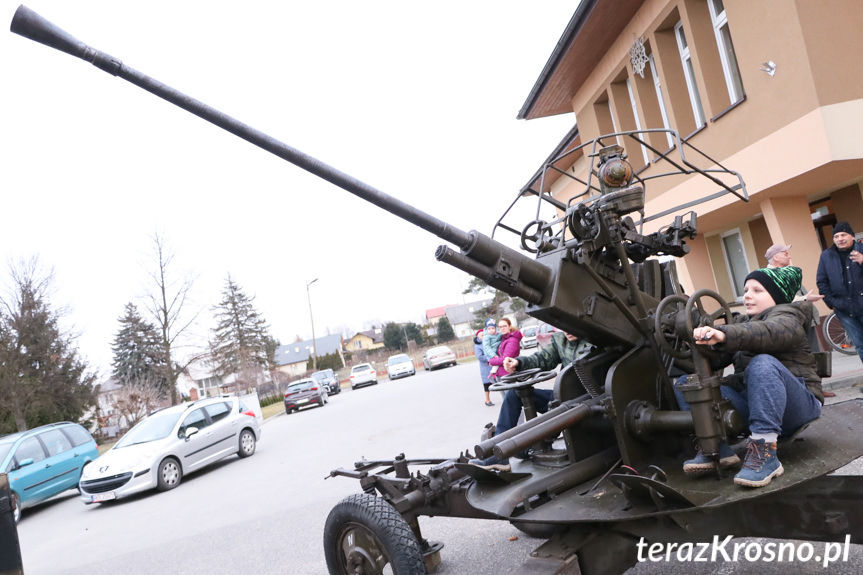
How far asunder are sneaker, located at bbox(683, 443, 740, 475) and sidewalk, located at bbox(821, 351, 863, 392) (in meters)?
4.26

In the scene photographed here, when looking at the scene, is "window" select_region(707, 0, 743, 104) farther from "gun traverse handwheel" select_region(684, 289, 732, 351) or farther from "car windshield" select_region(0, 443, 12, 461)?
"car windshield" select_region(0, 443, 12, 461)

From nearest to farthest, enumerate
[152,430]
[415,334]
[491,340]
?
[491,340] < [152,430] < [415,334]

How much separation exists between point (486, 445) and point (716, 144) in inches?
384

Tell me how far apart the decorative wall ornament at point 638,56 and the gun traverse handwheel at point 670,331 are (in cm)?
1119

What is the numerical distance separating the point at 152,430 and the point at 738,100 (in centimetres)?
1250

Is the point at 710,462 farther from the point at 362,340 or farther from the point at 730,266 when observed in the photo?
the point at 362,340

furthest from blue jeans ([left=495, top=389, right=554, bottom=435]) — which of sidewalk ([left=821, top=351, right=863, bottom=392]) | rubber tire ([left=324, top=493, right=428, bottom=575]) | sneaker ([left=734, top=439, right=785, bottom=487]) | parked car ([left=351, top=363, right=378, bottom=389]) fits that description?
parked car ([left=351, top=363, right=378, bottom=389])

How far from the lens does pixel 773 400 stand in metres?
3.04

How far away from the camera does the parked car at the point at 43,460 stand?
Answer: 11852 millimetres

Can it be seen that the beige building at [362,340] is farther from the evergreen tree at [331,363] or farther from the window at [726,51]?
the window at [726,51]

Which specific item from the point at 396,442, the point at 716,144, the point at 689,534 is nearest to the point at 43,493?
the point at 396,442

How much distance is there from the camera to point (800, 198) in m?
11.0

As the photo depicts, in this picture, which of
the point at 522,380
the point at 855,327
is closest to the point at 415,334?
the point at 855,327

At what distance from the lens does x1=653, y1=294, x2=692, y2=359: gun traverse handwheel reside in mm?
3490
